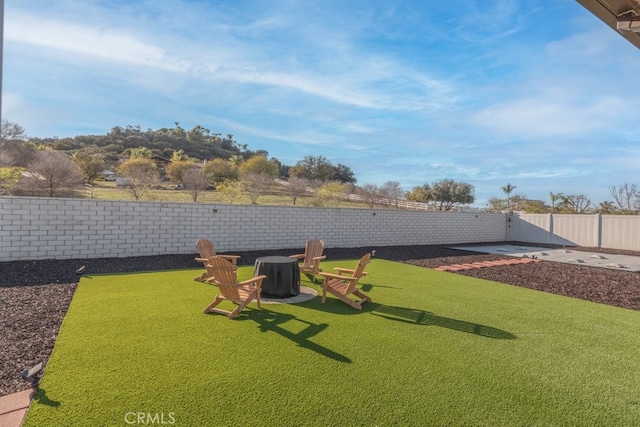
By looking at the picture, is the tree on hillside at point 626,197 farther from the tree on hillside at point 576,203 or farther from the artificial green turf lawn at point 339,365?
the artificial green turf lawn at point 339,365

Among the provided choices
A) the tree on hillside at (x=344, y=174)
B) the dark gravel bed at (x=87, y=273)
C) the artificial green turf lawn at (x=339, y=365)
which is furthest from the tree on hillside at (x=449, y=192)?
the artificial green turf lawn at (x=339, y=365)

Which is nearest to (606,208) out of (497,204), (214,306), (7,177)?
(497,204)

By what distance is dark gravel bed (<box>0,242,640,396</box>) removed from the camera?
11.3 feet

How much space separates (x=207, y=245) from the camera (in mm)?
6781

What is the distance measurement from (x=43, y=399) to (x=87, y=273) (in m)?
5.26

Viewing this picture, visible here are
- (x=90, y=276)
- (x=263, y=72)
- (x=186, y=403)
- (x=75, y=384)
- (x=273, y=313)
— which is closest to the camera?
(x=186, y=403)

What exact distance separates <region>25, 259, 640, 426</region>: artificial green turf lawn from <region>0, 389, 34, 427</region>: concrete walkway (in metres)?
0.07

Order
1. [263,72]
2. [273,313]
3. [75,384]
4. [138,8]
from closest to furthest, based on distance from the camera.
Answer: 1. [75,384]
2. [273,313]
3. [138,8]
4. [263,72]

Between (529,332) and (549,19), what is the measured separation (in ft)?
24.2

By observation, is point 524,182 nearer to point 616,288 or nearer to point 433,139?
point 433,139

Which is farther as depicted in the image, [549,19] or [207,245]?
[549,19]

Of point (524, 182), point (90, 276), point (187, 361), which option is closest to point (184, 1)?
point (90, 276)

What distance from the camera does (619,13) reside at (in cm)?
450

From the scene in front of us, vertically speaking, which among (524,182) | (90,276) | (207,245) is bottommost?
(90,276)
